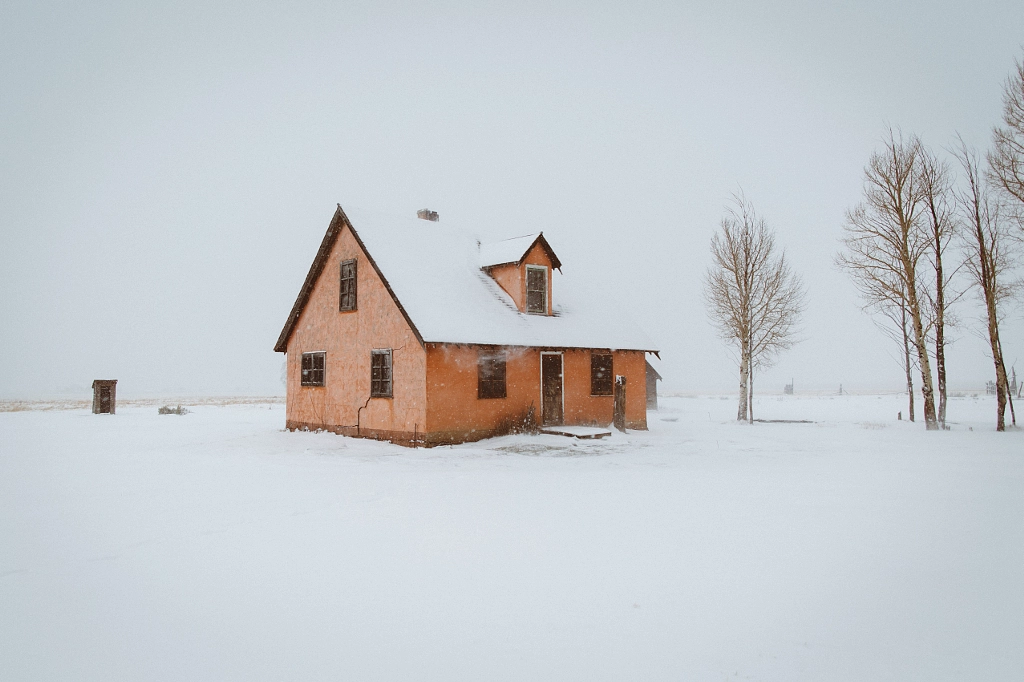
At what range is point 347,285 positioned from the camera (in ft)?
69.0

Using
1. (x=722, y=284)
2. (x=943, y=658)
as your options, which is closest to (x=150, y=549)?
(x=943, y=658)

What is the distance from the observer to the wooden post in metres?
22.4

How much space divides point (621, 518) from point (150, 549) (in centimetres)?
586

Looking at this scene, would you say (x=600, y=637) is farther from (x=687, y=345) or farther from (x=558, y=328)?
(x=687, y=345)

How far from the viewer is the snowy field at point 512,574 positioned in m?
4.29

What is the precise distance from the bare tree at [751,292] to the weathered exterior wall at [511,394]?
8887mm

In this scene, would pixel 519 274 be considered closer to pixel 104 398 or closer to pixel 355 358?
pixel 355 358

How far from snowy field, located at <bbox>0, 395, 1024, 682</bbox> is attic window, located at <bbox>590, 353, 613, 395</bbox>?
370 inches

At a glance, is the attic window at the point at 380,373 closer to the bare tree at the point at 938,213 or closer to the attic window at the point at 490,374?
the attic window at the point at 490,374

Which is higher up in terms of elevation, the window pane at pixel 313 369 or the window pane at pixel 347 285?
the window pane at pixel 347 285

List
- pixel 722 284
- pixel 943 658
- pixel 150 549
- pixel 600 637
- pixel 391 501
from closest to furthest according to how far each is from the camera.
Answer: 1. pixel 943 658
2. pixel 600 637
3. pixel 150 549
4. pixel 391 501
5. pixel 722 284

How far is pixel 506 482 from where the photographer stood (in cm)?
1159

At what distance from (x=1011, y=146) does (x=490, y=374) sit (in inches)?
740

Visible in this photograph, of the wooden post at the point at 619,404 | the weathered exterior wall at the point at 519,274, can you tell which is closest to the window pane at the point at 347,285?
the weathered exterior wall at the point at 519,274
